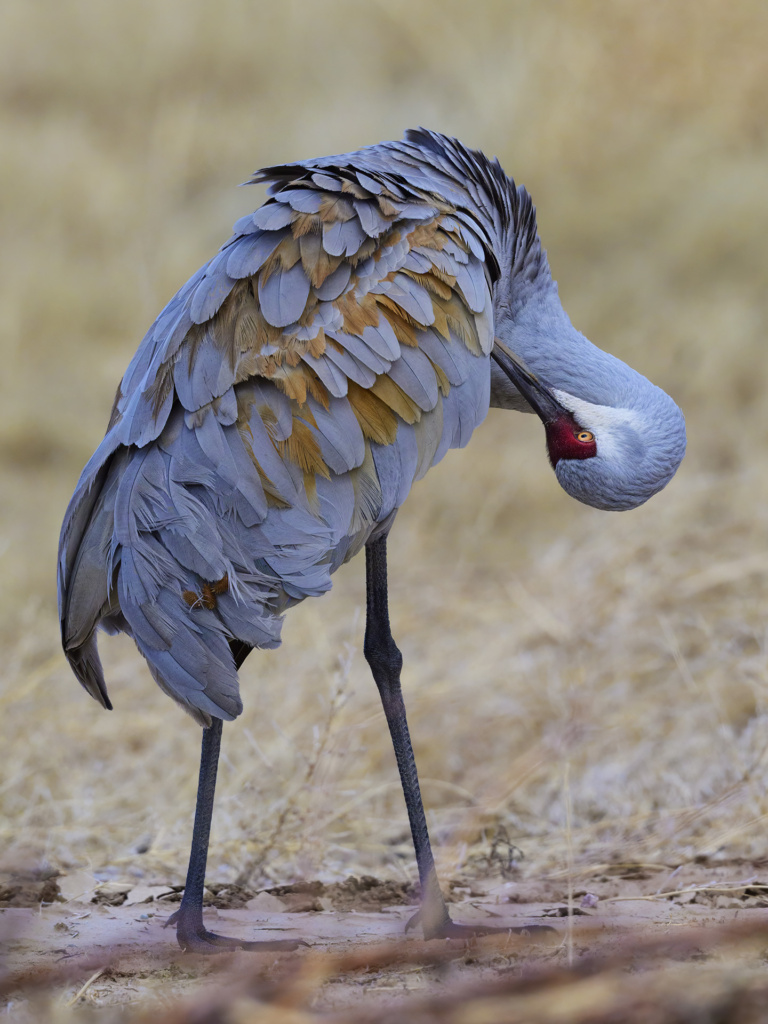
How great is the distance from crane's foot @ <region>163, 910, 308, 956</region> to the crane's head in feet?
5.27

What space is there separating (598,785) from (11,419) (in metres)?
6.59

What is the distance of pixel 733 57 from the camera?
10617mm

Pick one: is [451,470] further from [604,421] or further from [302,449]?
[302,449]

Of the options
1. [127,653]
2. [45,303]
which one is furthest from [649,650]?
[45,303]

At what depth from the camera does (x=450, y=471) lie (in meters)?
9.18

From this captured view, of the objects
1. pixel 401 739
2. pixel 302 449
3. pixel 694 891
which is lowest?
pixel 694 891

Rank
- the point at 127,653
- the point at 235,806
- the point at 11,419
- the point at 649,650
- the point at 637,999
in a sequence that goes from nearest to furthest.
→ 1. the point at 637,999
2. the point at 235,806
3. the point at 649,650
4. the point at 127,653
5. the point at 11,419

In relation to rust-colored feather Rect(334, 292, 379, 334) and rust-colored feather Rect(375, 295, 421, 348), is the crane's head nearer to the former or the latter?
rust-colored feather Rect(375, 295, 421, 348)

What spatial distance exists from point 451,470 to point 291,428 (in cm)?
611

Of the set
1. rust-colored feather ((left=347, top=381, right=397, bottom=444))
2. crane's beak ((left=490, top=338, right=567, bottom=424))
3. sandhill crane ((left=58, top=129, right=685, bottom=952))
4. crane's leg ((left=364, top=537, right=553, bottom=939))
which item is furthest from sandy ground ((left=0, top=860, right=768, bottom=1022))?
crane's beak ((left=490, top=338, right=567, bottom=424))

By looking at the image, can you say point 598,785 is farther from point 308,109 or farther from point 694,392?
point 308,109

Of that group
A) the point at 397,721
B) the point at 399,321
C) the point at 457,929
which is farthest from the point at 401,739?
the point at 399,321

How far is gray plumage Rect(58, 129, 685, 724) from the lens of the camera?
2.98 metres

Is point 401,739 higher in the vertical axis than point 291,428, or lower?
lower
